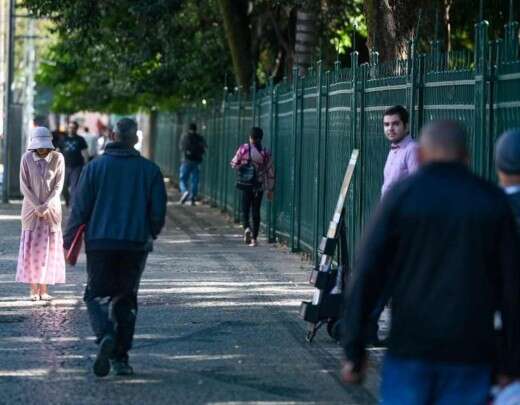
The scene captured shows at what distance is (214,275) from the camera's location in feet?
59.5

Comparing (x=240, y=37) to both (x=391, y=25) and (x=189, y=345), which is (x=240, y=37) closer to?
(x=391, y=25)

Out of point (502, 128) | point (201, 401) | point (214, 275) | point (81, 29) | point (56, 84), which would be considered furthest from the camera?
point (56, 84)

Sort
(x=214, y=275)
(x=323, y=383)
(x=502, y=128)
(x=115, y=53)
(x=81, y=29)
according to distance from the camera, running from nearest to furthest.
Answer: (x=323, y=383) → (x=502, y=128) → (x=214, y=275) → (x=81, y=29) → (x=115, y=53)

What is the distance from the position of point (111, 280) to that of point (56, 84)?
4826cm

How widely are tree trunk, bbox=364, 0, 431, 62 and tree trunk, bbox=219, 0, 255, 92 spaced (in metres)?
12.3

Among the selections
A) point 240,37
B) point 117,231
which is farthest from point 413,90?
point 240,37

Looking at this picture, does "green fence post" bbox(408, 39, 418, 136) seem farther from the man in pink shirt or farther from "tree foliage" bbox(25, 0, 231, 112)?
"tree foliage" bbox(25, 0, 231, 112)

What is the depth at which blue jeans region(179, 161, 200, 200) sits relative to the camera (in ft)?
118

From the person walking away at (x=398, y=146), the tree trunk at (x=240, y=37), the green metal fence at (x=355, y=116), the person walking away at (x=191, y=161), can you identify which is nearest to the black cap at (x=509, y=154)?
the green metal fence at (x=355, y=116)

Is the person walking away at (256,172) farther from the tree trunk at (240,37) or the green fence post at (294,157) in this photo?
the tree trunk at (240,37)

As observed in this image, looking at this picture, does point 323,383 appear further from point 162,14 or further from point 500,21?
point 162,14

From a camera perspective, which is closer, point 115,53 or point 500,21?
point 500,21

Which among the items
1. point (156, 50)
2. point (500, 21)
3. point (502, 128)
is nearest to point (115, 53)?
point (156, 50)

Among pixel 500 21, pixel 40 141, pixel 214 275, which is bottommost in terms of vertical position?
pixel 214 275
